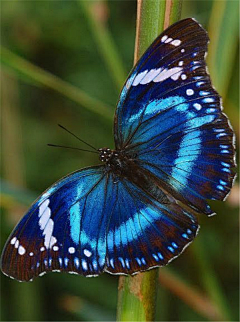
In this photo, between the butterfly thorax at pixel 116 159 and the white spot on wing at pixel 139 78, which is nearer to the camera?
the white spot on wing at pixel 139 78

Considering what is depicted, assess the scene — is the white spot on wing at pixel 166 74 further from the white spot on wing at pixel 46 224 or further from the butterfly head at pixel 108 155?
the white spot on wing at pixel 46 224

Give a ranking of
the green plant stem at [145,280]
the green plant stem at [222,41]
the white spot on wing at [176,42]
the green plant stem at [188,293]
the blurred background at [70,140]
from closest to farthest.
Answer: the green plant stem at [145,280], the white spot on wing at [176,42], the green plant stem at [222,41], the green plant stem at [188,293], the blurred background at [70,140]

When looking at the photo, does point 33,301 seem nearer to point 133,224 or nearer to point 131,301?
point 133,224

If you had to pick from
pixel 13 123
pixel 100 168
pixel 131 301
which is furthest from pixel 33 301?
pixel 131 301

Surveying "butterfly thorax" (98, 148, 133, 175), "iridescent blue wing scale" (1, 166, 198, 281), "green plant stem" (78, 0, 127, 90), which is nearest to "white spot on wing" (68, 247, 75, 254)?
"iridescent blue wing scale" (1, 166, 198, 281)

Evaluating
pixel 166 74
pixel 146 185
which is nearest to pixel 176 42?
pixel 166 74

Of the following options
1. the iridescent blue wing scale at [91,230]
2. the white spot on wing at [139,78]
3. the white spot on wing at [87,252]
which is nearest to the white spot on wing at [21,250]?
the iridescent blue wing scale at [91,230]
